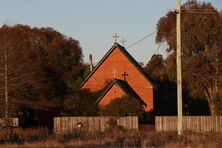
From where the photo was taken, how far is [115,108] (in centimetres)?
4184

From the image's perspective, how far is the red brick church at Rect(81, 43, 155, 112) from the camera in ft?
171

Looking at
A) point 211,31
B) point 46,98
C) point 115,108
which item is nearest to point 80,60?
point 46,98

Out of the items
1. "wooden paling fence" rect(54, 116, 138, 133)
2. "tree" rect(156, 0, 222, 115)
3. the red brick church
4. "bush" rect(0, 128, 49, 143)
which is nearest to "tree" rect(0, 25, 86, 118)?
the red brick church

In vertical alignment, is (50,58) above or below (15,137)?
above

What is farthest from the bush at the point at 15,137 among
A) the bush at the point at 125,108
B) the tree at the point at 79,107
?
the tree at the point at 79,107

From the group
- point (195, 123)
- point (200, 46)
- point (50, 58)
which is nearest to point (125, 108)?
point (195, 123)

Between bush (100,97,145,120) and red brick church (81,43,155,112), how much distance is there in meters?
8.93

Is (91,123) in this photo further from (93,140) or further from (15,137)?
(93,140)

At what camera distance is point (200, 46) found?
174 ft

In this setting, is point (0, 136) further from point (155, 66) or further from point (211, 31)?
point (155, 66)

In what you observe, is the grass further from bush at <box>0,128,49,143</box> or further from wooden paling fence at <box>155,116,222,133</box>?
wooden paling fence at <box>155,116,222,133</box>

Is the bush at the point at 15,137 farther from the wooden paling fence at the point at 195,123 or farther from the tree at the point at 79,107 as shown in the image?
the tree at the point at 79,107

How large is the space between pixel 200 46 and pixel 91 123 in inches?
748

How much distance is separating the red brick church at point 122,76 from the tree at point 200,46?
4.55 meters
